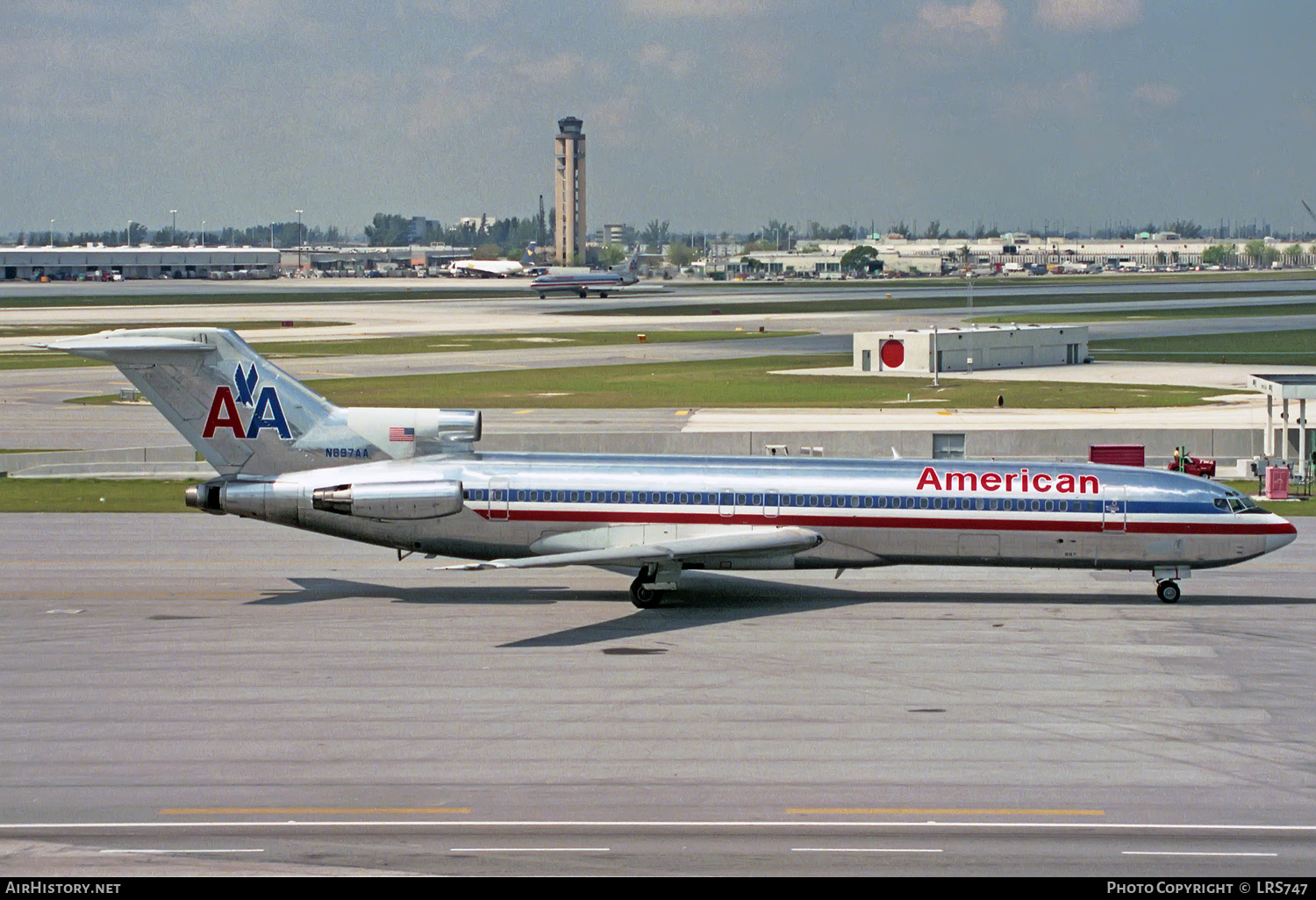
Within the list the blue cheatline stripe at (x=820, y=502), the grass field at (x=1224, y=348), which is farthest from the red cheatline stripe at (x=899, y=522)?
the grass field at (x=1224, y=348)

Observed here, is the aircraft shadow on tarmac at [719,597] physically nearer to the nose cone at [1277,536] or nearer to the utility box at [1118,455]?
the nose cone at [1277,536]

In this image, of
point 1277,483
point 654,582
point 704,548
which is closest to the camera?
point 704,548

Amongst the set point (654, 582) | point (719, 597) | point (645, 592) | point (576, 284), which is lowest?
point (719, 597)

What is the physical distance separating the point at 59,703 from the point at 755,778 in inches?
441

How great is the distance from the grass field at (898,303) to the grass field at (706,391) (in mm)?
58460

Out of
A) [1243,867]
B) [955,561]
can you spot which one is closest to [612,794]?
[1243,867]

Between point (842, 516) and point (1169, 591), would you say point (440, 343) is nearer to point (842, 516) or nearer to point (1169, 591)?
point (842, 516)

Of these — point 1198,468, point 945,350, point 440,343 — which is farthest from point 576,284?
point 1198,468

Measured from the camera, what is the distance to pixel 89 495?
4691 cm

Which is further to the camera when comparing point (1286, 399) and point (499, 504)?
point (1286, 399)

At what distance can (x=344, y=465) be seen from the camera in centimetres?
3170

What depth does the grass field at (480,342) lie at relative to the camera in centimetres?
9875

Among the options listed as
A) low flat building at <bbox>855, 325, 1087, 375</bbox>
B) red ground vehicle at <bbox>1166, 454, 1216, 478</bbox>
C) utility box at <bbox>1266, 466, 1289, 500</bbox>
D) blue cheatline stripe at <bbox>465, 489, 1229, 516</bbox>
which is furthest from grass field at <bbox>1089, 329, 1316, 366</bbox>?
blue cheatline stripe at <bbox>465, 489, 1229, 516</bbox>

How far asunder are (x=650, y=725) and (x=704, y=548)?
865cm
